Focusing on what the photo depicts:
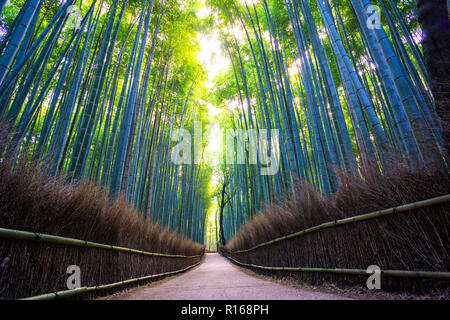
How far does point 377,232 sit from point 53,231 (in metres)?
2.08

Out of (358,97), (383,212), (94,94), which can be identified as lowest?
(383,212)

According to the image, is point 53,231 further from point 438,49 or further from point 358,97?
point 358,97

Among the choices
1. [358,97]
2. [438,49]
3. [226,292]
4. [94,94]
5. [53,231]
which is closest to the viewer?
[438,49]

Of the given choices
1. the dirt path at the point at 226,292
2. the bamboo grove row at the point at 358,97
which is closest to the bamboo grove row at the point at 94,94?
the dirt path at the point at 226,292

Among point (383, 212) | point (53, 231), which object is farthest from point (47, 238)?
point (383, 212)

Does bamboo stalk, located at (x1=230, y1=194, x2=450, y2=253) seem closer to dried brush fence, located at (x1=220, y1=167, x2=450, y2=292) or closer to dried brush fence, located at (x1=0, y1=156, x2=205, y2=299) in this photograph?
dried brush fence, located at (x1=220, y1=167, x2=450, y2=292)

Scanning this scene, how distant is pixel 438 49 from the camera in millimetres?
1188

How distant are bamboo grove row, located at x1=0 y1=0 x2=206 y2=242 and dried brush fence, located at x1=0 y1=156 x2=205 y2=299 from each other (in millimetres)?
A: 202

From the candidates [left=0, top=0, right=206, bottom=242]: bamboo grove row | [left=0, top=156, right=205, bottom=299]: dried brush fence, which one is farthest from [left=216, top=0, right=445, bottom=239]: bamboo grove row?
[left=0, top=0, right=206, bottom=242]: bamboo grove row

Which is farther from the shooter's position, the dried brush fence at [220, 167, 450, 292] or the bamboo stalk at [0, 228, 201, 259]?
the dried brush fence at [220, 167, 450, 292]

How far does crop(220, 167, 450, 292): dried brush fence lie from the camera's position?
1.17m

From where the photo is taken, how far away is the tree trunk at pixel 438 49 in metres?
1.12

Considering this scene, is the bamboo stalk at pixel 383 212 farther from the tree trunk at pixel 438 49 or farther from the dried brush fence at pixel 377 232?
the tree trunk at pixel 438 49
